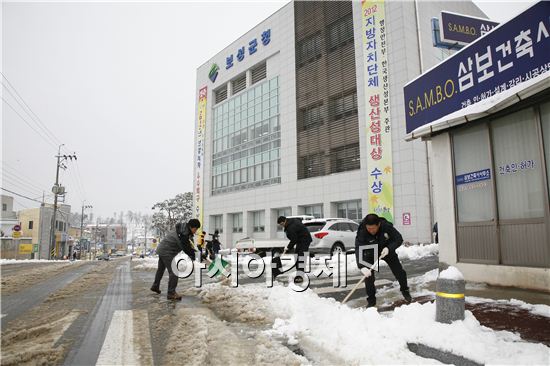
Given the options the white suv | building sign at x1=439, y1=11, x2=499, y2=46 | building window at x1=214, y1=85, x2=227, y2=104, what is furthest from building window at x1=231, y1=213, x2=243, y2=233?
building sign at x1=439, y1=11, x2=499, y2=46

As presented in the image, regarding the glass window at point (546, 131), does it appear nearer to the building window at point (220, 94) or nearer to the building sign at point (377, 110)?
the building sign at point (377, 110)

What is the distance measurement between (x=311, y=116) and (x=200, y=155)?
1776 centimetres

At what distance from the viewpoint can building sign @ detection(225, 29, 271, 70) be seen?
35.2m

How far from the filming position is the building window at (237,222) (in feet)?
120

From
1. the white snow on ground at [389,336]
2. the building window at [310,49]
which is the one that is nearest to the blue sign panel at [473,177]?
the white snow on ground at [389,336]

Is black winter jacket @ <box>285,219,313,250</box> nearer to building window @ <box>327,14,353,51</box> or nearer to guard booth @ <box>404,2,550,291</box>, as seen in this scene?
guard booth @ <box>404,2,550,291</box>

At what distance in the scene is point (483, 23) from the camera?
19469 millimetres

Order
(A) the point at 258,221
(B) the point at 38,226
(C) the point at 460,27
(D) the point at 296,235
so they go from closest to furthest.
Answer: (D) the point at 296,235 < (C) the point at 460,27 < (A) the point at 258,221 < (B) the point at 38,226

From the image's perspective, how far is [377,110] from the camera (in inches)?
936

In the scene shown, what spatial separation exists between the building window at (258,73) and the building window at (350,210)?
1696cm

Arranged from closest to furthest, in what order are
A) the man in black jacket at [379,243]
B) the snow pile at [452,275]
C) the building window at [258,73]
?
the snow pile at [452,275]
the man in black jacket at [379,243]
the building window at [258,73]

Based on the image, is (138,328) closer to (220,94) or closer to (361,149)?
(361,149)

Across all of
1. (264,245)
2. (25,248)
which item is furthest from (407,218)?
(25,248)

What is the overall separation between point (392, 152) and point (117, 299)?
65.3 feet
